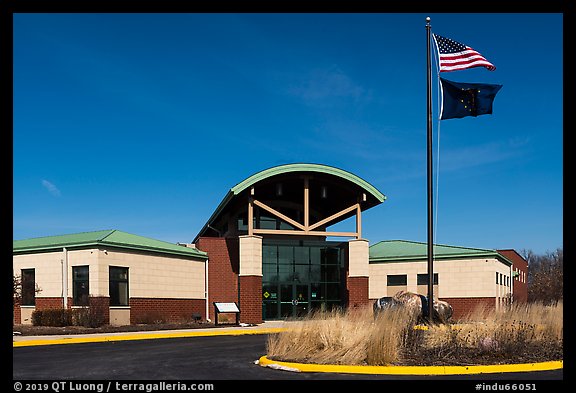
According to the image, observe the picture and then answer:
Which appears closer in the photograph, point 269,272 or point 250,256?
point 250,256

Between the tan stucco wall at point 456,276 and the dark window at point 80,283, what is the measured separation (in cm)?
1889

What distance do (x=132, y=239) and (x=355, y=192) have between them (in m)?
13.1

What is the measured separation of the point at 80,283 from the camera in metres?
28.3

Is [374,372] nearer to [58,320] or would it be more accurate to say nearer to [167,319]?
[58,320]

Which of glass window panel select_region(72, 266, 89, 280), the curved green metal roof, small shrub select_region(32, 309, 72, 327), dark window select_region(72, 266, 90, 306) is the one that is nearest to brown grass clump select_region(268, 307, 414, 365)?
small shrub select_region(32, 309, 72, 327)

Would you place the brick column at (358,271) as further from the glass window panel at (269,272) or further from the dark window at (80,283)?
the dark window at (80,283)

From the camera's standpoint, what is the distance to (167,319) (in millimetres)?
31172

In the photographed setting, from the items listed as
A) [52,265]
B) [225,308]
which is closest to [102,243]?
[52,265]

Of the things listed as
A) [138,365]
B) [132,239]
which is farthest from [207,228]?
[138,365]

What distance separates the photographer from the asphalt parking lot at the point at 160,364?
1099cm

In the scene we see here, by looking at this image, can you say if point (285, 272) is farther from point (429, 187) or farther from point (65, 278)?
point (429, 187)

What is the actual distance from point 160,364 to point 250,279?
62.3 ft

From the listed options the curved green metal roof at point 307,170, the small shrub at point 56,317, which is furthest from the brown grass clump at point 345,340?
the curved green metal roof at point 307,170
